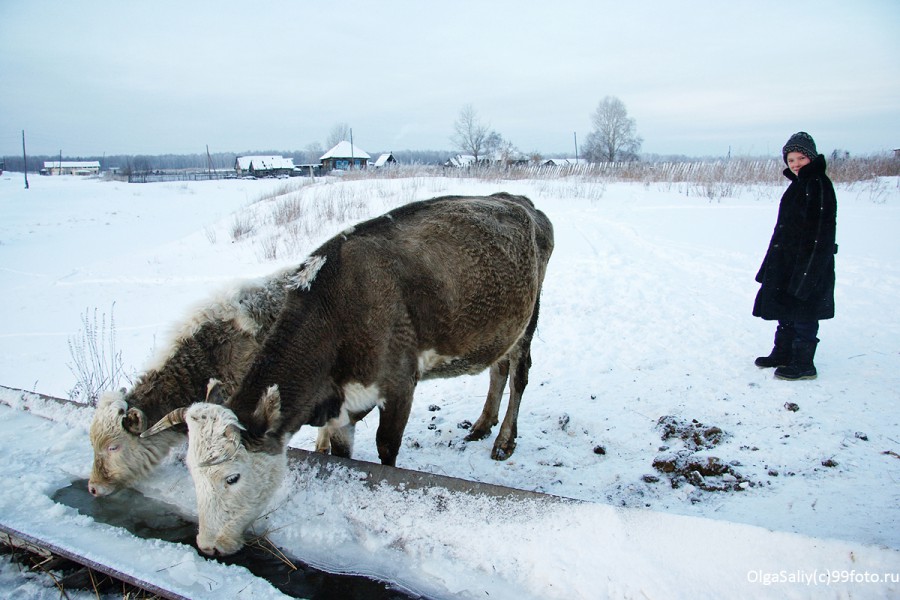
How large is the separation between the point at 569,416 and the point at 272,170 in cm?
8320

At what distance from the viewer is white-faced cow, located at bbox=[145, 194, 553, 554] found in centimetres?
290

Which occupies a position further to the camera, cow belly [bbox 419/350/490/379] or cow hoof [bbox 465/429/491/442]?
cow hoof [bbox 465/429/491/442]

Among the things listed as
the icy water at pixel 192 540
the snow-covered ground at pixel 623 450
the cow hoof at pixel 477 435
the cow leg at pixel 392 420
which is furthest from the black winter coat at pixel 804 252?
the icy water at pixel 192 540

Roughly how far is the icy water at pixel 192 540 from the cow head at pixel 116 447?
0.11m

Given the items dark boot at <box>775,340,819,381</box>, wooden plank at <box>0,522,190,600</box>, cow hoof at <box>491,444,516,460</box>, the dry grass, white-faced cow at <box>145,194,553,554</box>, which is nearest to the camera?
wooden plank at <box>0,522,190,600</box>

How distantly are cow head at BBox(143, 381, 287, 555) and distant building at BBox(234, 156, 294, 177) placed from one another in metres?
80.3

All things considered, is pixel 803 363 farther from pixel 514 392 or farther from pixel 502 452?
pixel 502 452

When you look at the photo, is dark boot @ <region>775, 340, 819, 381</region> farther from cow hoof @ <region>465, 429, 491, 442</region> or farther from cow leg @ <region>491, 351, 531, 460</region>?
cow hoof @ <region>465, 429, 491, 442</region>

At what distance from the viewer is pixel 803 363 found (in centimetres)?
516

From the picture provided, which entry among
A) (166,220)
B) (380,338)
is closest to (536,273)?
(380,338)

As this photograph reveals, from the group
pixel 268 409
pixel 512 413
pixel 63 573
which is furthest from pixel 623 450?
pixel 63 573

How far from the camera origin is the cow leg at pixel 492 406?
16.5 ft

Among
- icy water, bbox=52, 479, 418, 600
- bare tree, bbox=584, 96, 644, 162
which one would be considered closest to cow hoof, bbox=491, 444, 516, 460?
icy water, bbox=52, 479, 418, 600

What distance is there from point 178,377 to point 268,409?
4.60 ft
